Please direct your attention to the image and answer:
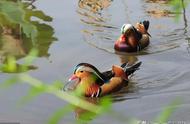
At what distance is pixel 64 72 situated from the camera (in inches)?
305

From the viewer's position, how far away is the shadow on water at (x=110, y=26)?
9250mm

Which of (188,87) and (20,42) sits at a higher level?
(188,87)

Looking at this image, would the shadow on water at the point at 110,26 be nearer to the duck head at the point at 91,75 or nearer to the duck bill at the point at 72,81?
the duck bill at the point at 72,81

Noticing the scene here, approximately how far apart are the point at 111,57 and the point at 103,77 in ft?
5.37

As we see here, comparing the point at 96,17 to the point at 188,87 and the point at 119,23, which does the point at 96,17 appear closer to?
the point at 119,23

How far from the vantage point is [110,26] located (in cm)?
1019

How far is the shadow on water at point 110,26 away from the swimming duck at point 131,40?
12 cm

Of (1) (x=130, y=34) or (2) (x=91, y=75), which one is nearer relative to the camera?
(2) (x=91, y=75)

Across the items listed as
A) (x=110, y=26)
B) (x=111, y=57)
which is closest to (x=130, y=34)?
(x=111, y=57)

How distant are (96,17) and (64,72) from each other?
3288 millimetres

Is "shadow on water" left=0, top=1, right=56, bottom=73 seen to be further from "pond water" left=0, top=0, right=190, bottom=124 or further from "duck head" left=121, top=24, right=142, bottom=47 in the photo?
"duck head" left=121, top=24, right=142, bottom=47

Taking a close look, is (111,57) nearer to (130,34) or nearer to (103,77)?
(130,34)

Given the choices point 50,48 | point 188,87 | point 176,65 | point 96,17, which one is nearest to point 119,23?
point 96,17

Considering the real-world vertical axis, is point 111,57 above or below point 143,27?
below
